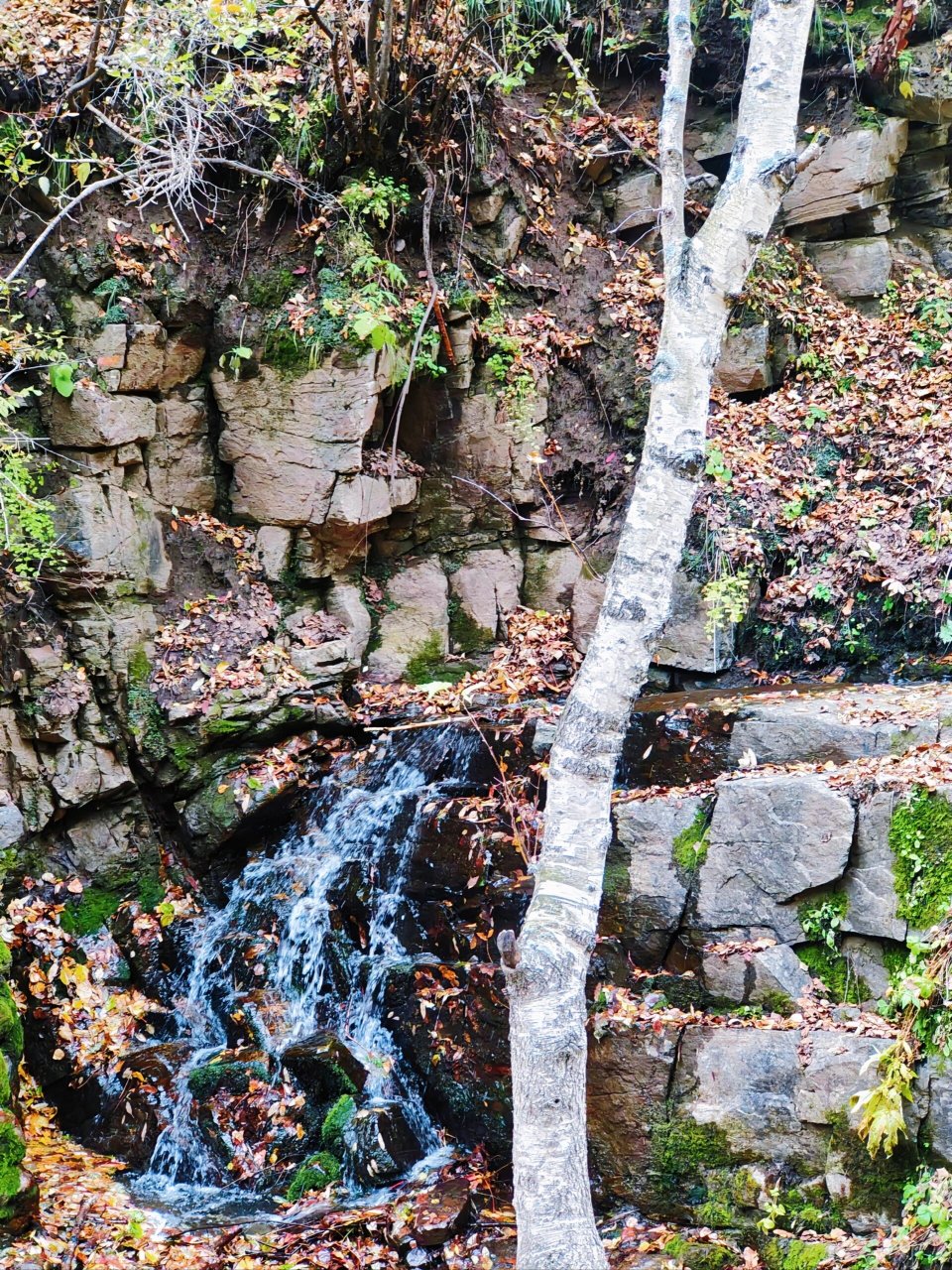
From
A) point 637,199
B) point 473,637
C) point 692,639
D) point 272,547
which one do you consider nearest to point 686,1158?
point 692,639

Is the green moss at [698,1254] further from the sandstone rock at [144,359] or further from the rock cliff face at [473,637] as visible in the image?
the sandstone rock at [144,359]

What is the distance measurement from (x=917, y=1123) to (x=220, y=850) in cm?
525

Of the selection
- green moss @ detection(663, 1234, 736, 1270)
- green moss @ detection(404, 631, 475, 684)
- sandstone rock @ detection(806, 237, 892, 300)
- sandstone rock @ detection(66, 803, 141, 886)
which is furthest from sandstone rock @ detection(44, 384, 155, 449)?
sandstone rock @ detection(806, 237, 892, 300)

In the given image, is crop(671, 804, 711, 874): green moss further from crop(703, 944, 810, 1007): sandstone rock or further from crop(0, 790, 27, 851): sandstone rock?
crop(0, 790, 27, 851): sandstone rock

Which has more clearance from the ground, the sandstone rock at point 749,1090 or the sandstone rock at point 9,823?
the sandstone rock at point 9,823

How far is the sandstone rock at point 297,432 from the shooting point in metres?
8.45

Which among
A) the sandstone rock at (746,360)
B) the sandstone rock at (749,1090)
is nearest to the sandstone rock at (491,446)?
the sandstone rock at (746,360)

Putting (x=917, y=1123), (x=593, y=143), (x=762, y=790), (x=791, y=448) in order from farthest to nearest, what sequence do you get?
(x=593, y=143) → (x=791, y=448) → (x=762, y=790) → (x=917, y=1123)

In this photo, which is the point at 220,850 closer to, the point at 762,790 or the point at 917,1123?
the point at 762,790

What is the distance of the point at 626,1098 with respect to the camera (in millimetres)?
5441

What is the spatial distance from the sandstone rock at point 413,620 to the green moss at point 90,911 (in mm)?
2838

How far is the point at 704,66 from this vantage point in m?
10.3

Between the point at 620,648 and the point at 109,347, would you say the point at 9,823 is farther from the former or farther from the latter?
the point at 620,648

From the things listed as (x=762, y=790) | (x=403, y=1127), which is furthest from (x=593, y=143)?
(x=403, y=1127)
